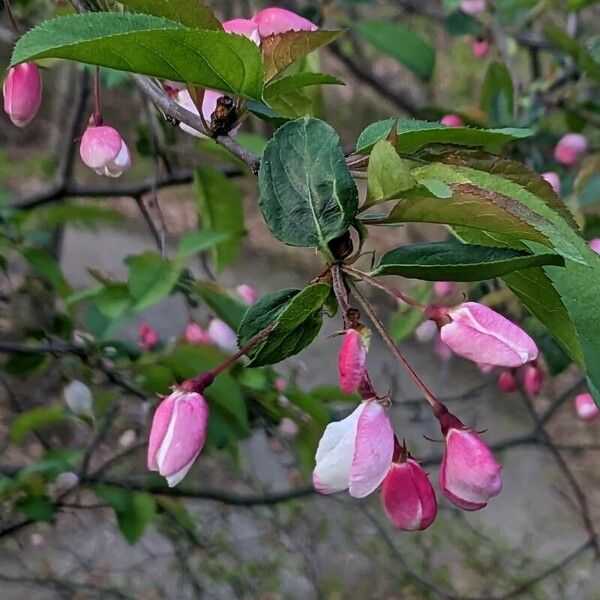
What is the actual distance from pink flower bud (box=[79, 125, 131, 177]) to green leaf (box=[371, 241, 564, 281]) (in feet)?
0.77

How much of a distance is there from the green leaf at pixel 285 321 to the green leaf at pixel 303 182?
0.03 meters

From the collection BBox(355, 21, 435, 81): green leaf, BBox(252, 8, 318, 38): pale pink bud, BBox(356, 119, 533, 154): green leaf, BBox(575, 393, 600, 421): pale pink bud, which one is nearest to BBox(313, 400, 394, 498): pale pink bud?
BBox(356, 119, 533, 154): green leaf

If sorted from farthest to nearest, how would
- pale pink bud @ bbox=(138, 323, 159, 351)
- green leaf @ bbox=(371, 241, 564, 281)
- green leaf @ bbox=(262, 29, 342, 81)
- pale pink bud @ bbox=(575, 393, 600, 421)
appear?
pale pink bud @ bbox=(138, 323, 159, 351), pale pink bud @ bbox=(575, 393, 600, 421), green leaf @ bbox=(262, 29, 342, 81), green leaf @ bbox=(371, 241, 564, 281)

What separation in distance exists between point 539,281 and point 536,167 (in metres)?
0.99

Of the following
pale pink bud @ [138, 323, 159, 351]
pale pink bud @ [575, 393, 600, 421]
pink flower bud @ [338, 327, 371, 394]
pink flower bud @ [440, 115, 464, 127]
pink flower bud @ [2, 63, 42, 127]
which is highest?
pink flower bud @ [2, 63, 42, 127]

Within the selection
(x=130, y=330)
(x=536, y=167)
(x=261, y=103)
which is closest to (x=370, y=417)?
(x=261, y=103)

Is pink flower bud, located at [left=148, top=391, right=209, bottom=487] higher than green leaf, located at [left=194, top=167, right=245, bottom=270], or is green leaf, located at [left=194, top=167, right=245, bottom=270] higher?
pink flower bud, located at [left=148, top=391, right=209, bottom=487]

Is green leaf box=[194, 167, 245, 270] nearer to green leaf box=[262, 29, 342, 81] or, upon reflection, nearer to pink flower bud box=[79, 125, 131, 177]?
pink flower bud box=[79, 125, 131, 177]

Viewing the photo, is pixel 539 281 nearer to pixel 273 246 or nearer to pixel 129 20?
pixel 129 20

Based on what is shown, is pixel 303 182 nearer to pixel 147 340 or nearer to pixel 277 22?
pixel 277 22

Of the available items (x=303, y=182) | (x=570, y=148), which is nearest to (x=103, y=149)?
(x=303, y=182)

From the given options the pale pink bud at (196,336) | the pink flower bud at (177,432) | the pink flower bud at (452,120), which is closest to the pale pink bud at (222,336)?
the pale pink bud at (196,336)

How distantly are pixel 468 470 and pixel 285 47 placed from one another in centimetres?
23

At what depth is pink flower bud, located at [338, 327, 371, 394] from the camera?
0.42 m
